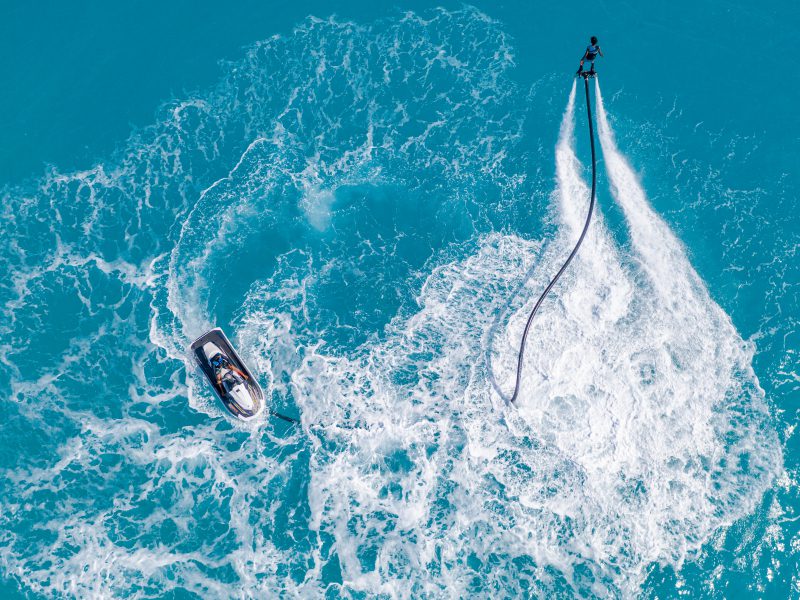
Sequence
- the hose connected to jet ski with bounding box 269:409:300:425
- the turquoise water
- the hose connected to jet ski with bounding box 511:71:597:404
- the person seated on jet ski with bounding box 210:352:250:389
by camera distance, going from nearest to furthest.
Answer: the turquoise water < the person seated on jet ski with bounding box 210:352:250:389 < the hose connected to jet ski with bounding box 269:409:300:425 < the hose connected to jet ski with bounding box 511:71:597:404

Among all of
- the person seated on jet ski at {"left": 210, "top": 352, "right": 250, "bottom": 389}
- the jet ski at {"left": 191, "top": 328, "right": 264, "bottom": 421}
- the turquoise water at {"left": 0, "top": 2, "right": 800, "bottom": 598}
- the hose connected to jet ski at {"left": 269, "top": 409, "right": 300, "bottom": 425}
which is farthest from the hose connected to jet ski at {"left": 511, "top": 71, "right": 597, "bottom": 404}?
the person seated on jet ski at {"left": 210, "top": 352, "right": 250, "bottom": 389}

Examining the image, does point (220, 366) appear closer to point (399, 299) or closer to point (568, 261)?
point (399, 299)

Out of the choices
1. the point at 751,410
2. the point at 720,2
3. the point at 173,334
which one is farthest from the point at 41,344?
the point at 720,2

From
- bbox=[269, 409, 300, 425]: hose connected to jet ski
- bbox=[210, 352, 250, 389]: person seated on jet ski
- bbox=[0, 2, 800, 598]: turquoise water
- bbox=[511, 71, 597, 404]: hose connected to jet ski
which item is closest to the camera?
bbox=[0, 2, 800, 598]: turquoise water

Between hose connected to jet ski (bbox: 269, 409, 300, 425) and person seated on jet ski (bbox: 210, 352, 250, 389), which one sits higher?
person seated on jet ski (bbox: 210, 352, 250, 389)

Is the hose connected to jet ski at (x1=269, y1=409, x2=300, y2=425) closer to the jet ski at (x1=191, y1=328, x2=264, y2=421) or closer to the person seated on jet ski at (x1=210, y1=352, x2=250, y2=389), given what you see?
the jet ski at (x1=191, y1=328, x2=264, y2=421)

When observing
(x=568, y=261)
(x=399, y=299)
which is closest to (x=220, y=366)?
(x=399, y=299)

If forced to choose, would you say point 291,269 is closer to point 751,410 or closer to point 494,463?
point 494,463
